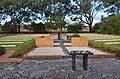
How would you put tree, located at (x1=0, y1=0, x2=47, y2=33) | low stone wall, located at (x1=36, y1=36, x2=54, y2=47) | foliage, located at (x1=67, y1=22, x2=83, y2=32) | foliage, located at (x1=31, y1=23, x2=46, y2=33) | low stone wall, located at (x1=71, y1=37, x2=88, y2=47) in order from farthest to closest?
foliage, located at (x1=67, y1=22, x2=83, y2=32)
foliage, located at (x1=31, y1=23, x2=46, y2=33)
tree, located at (x1=0, y1=0, x2=47, y2=33)
low stone wall, located at (x1=71, y1=37, x2=88, y2=47)
low stone wall, located at (x1=36, y1=36, x2=54, y2=47)

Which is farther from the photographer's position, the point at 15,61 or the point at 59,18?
the point at 59,18

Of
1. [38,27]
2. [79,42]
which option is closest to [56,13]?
[38,27]

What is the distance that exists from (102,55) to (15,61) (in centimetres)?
359

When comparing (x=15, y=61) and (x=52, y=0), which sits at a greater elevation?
(x=52, y=0)

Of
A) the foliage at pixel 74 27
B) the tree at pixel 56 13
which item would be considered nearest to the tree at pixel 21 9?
the tree at pixel 56 13

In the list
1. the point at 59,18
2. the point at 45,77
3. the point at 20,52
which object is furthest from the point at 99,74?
the point at 59,18

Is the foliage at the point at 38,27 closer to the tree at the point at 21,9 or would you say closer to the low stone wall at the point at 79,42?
the tree at the point at 21,9

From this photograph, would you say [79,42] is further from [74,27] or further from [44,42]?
[74,27]

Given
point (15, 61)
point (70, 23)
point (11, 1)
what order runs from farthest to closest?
point (70, 23), point (11, 1), point (15, 61)

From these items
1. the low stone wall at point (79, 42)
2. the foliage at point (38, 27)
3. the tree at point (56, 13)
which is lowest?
the low stone wall at point (79, 42)

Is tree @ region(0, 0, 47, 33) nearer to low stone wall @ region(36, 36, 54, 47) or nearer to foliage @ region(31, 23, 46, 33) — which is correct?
foliage @ region(31, 23, 46, 33)

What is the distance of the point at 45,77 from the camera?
6008 millimetres

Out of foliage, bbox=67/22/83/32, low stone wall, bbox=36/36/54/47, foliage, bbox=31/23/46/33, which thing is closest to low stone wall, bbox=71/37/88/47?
low stone wall, bbox=36/36/54/47

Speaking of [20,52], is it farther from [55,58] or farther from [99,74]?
[99,74]
